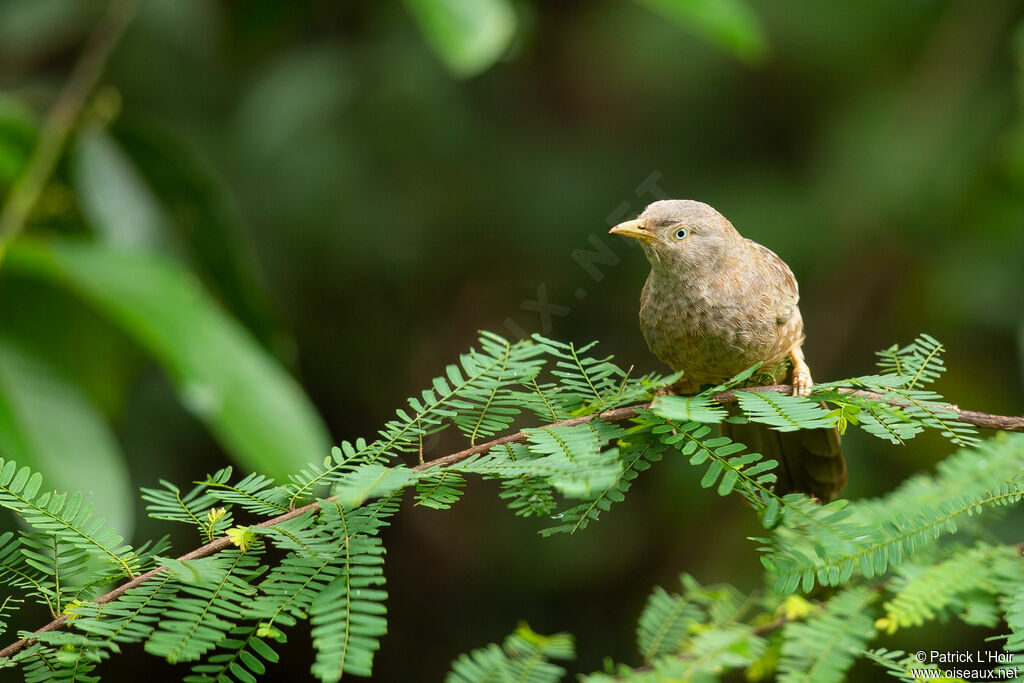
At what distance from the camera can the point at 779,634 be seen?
84.6 inches

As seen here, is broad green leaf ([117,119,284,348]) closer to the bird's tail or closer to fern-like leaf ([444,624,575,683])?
the bird's tail

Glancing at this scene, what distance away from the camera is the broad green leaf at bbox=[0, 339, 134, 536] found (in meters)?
2.50

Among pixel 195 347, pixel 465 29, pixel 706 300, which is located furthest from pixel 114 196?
pixel 706 300

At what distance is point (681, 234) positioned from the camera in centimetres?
211

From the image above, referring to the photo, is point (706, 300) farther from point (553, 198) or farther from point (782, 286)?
point (553, 198)

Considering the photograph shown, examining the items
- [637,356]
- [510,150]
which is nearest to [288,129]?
[510,150]

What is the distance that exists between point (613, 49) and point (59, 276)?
3.54 metres

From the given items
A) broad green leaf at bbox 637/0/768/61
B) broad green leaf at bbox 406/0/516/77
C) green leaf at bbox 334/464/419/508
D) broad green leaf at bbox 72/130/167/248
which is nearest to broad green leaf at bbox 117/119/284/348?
broad green leaf at bbox 72/130/167/248

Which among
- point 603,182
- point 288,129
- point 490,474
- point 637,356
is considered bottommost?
point 490,474

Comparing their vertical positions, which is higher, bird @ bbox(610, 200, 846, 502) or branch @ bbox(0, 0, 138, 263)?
branch @ bbox(0, 0, 138, 263)

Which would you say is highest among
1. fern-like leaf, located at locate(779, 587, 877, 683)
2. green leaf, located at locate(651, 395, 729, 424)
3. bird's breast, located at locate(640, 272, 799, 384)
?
bird's breast, located at locate(640, 272, 799, 384)

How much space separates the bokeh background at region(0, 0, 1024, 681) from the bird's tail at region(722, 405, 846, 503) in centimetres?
169

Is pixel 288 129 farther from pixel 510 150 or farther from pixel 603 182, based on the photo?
pixel 603 182

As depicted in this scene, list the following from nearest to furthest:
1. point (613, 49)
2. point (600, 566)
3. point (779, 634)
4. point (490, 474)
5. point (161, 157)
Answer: point (490, 474) < point (779, 634) < point (161, 157) < point (600, 566) < point (613, 49)
